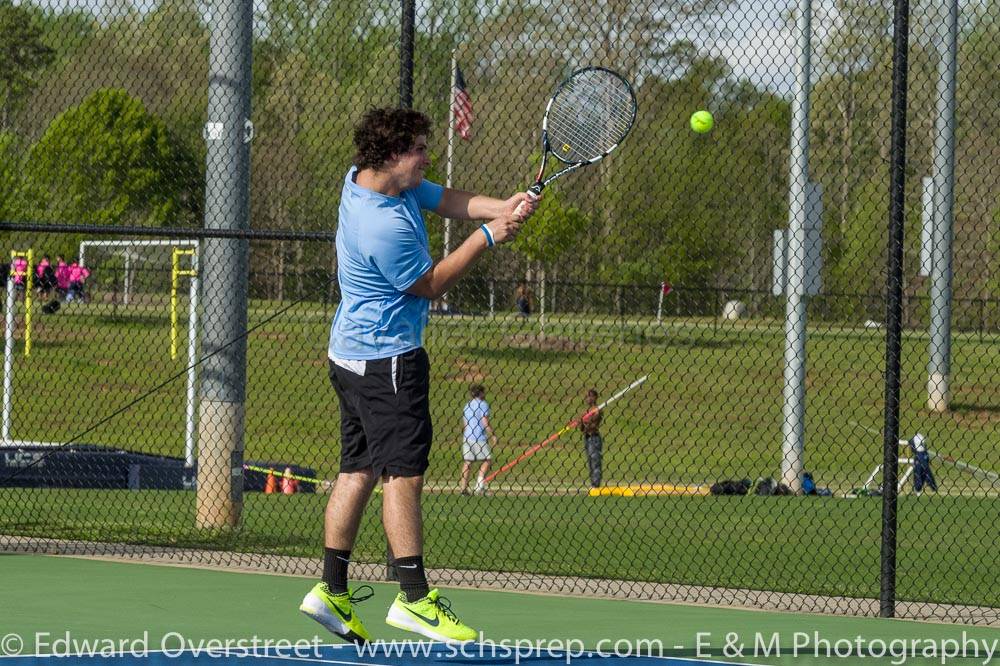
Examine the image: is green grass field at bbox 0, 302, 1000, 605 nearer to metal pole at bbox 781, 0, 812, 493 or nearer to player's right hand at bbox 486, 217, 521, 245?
metal pole at bbox 781, 0, 812, 493

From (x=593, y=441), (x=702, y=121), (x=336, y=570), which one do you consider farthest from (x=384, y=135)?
(x=593, y=441)

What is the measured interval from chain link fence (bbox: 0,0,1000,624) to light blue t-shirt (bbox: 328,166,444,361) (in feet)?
7.37

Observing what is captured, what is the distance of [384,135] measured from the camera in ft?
17.6

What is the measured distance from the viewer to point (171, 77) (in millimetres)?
22516

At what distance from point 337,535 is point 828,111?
549 inches

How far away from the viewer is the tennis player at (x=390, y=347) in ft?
17.4

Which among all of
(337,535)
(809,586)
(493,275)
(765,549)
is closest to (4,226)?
(337,535)

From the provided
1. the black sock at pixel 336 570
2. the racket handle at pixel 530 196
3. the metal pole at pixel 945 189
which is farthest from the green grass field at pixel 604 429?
the racket handle at pixel 530 196

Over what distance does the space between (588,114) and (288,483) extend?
32.8 feet

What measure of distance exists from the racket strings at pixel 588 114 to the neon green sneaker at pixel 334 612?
2167mm

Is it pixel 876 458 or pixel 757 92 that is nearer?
pixel 757 92

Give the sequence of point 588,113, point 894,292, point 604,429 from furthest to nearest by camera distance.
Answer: point 604,429
point 894,292
point 588,113

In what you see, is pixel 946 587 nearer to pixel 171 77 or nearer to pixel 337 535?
pixel 337 535

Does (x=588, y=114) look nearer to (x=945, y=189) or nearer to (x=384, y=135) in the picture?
(x=384, y=135)
